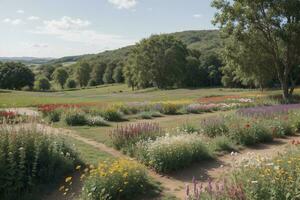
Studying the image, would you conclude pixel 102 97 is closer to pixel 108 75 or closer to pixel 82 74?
pixel 108 75

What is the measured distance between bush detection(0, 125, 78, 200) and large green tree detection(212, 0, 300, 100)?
23157 millimetres

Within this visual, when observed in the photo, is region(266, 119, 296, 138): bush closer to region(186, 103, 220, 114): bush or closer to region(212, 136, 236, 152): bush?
region(212, 136, 236, 152): bush

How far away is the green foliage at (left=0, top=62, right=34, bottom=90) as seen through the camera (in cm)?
9031

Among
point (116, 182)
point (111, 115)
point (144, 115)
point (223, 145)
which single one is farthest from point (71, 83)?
point (116, 182)

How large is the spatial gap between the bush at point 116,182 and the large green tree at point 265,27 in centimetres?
2361

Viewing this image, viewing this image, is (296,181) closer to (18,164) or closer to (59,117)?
(18,164)

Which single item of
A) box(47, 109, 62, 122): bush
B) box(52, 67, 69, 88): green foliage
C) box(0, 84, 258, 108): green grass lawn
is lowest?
box(0, 84, 258, 108): green grass lawn

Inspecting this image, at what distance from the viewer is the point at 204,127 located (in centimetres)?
1325

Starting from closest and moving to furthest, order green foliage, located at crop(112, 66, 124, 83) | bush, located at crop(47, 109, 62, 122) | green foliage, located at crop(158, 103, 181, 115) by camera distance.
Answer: bush, located at crop(47, 109, 62, 122)
green foliage, located at crop(158, 103, 181, 115)
green foliage, located at crop(112, 66, 124, 83)

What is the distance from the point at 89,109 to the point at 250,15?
14715 millimetres

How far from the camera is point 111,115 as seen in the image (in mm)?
20734

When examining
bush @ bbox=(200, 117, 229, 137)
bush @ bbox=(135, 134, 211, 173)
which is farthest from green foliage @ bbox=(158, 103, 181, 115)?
bush @ bbox=(135, 134, 211, 173)

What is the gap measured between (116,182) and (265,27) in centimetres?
2561

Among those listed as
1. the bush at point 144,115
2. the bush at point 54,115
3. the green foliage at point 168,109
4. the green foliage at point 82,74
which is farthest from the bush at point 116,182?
the green foliage at point 82,74
